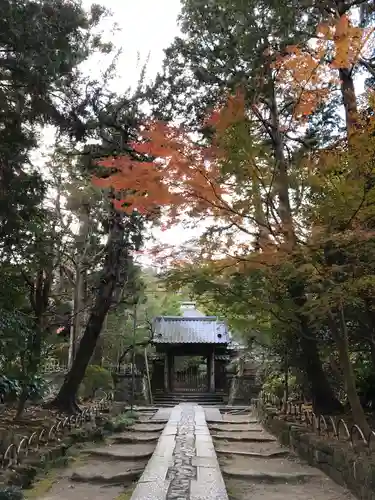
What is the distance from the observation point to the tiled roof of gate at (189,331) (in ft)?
77.8

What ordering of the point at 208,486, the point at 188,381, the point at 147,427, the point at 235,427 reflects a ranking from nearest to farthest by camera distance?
the point at 208,486 → the point at 147,427 → the point at 235,427 → the point at 188,381

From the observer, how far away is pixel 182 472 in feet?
18.4

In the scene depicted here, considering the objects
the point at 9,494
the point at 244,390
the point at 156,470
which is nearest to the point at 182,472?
the point at 156,470

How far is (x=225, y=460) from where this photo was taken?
746 cm

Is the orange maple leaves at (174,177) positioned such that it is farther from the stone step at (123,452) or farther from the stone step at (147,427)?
the stone step at (147,427)

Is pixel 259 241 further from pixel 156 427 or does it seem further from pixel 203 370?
pixel 203 370

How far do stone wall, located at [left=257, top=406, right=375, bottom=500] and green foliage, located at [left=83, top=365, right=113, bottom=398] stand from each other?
22.7 feet

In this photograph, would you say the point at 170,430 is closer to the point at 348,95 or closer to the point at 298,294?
the point at 298,294

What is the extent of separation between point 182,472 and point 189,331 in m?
19.3

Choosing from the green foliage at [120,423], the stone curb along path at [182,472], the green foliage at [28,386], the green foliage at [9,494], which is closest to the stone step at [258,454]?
the stone curb along path at [182,472]

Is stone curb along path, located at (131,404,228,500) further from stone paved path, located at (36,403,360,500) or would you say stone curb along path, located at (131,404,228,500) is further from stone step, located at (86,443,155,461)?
stone step, located at (86,443,155,461)

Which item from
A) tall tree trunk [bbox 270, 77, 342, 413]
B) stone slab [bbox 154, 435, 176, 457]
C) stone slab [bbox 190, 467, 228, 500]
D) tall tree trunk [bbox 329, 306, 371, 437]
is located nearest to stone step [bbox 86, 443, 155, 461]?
stone slab [bbox 154, 435, 176, 457]

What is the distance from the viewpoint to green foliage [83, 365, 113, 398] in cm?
1398

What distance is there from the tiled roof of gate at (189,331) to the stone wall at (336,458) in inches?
590
